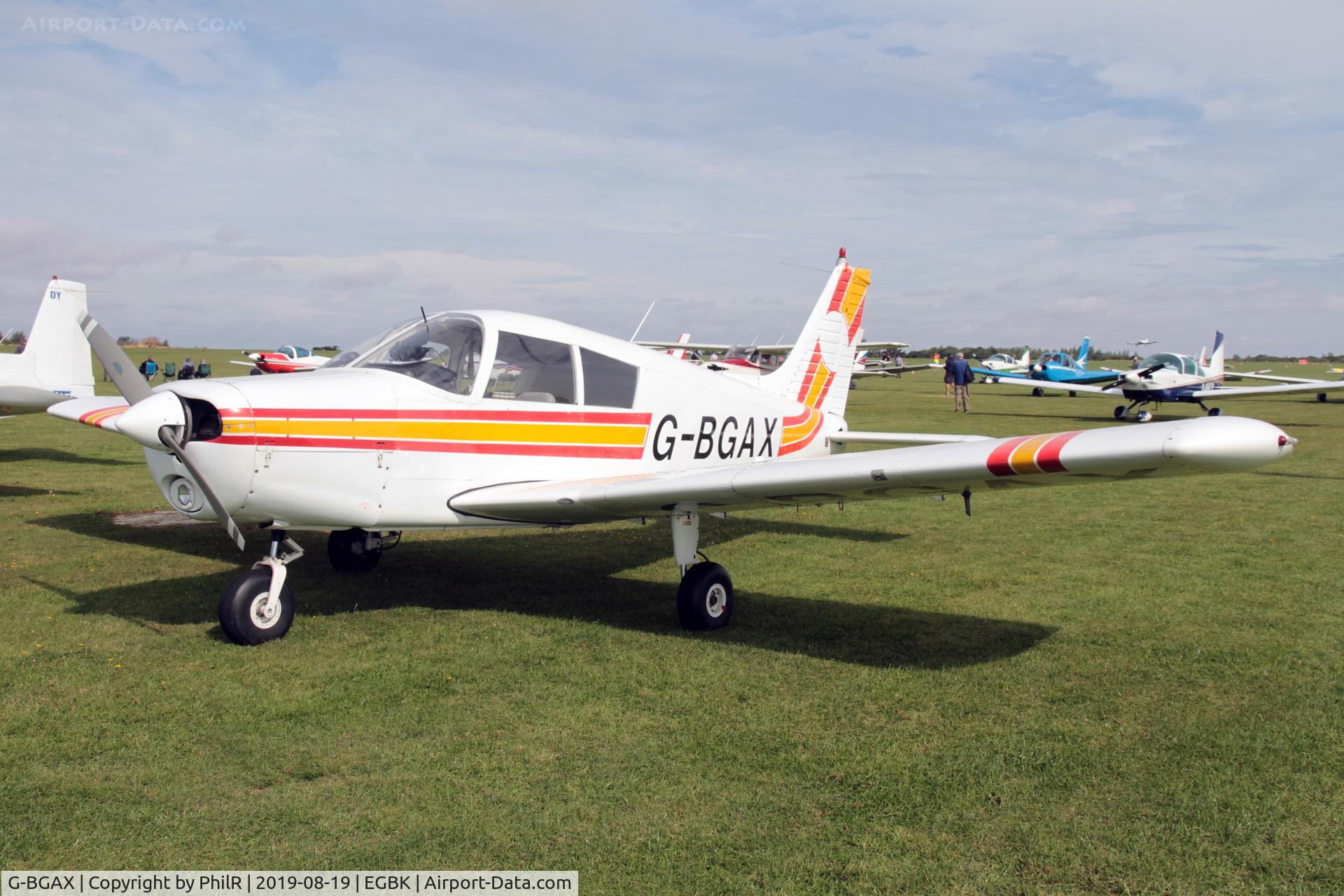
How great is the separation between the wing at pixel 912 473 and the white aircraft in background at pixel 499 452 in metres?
0.01

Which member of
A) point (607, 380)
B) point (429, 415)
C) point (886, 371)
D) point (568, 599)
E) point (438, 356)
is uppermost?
point (886, 371)

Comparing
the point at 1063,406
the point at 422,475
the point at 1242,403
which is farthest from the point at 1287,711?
the point at 1242,403

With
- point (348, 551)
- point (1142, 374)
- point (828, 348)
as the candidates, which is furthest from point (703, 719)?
point (1142, 374)

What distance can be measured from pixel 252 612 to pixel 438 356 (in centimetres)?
197

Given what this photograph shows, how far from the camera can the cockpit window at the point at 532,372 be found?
640cm

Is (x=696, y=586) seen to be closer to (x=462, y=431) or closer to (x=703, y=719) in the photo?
(x=703, y=719)

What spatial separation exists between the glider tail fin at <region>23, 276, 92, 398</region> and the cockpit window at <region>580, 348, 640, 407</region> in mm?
9973

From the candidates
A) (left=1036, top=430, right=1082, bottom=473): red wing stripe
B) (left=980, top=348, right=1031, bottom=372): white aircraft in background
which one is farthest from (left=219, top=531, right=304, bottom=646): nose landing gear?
(left=980, top=348, right=1031, bottom=372): white aircraft in background

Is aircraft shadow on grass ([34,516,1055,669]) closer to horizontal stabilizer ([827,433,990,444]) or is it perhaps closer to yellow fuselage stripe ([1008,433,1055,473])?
horizontal stabilizer ([827,433,990,444])

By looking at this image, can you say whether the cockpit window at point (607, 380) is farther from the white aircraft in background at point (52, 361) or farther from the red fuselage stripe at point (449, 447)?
the white aircraft in background at point (52, 361)

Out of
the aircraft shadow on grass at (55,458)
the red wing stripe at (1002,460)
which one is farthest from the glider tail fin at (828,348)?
the aircraft shadow on grass at (55,458)

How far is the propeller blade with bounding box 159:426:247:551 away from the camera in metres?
5.11

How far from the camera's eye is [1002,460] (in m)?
4.71

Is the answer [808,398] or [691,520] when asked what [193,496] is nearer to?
[691,520]
